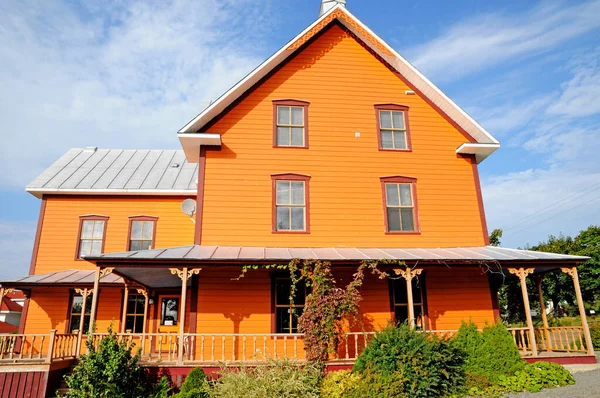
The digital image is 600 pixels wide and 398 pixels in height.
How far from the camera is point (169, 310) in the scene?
53.1 ft

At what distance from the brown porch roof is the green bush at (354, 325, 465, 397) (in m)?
2.42

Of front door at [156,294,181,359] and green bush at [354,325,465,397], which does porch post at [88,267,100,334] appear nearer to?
front door at [156,294,181,359]

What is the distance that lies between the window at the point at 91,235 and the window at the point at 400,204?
11.1 m

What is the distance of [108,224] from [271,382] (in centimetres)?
1106

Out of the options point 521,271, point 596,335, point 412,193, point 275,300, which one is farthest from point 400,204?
point 596,335

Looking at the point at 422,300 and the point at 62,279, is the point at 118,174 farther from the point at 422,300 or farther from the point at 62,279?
the point at 422,300

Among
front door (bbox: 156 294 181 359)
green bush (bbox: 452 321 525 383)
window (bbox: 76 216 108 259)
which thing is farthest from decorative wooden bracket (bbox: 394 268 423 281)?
window (bbox: 76 216 108 259)

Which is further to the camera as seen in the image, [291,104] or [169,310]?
[169,310]

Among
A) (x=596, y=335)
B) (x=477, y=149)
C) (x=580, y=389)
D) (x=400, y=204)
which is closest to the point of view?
(x=580, y=389)

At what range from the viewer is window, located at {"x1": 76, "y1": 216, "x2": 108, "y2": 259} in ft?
55.0

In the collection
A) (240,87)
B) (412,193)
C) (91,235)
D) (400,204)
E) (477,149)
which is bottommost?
(91,235)

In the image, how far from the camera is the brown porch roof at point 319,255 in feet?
35.7

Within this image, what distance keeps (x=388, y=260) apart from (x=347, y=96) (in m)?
6.21

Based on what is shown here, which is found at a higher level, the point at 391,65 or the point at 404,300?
the point at 391,65
